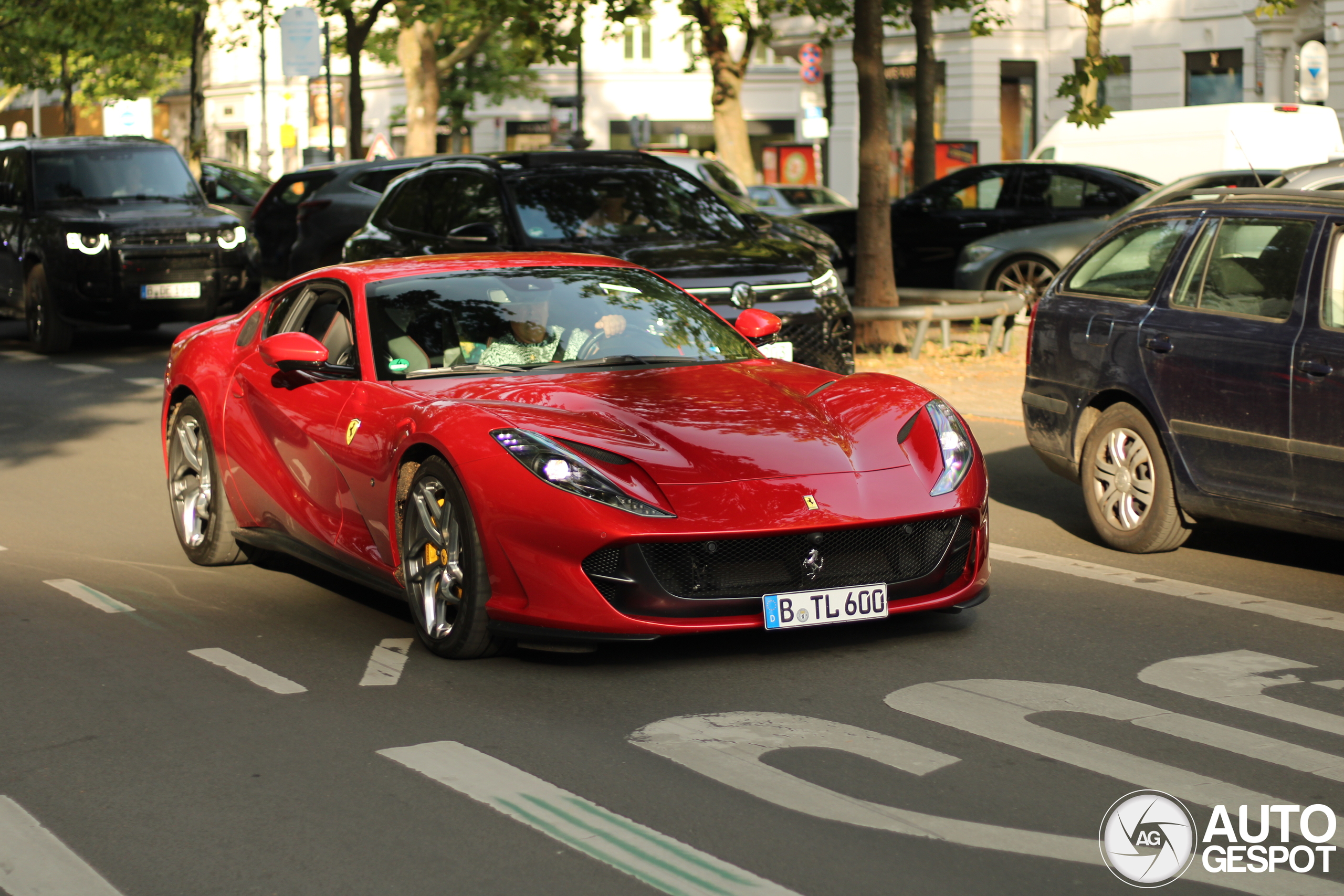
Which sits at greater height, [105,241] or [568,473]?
[105,241]

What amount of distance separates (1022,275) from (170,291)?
842cm

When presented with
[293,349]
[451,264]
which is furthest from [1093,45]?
[293,349]

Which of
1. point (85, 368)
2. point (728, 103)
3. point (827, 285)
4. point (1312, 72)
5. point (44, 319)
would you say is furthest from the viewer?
point (1312, 72)

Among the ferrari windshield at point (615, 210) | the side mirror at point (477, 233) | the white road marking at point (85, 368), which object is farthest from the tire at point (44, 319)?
the side mirror at point (477, 233)

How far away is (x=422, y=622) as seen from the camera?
20.6 ft

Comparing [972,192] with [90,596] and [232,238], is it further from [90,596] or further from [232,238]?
[90,596]

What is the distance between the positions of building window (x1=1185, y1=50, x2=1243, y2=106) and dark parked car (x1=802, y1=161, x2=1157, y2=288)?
24389 millimetres

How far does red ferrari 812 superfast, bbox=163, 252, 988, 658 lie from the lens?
5809 millimetres

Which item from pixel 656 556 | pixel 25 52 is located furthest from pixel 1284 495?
pixel 25 52

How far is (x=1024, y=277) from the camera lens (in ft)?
62.3

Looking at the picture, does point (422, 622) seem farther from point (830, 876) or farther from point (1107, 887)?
point (1107, 887)

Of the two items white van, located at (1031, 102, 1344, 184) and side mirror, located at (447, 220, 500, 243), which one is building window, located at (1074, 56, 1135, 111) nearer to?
white van, located at (1031, 102, 1344, 184)

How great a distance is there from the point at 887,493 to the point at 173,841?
2.59 meters

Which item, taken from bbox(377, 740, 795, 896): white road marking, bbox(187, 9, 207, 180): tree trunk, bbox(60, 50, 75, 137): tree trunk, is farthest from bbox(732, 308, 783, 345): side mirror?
bbox(60, 50, 75, 137): tree trunk
